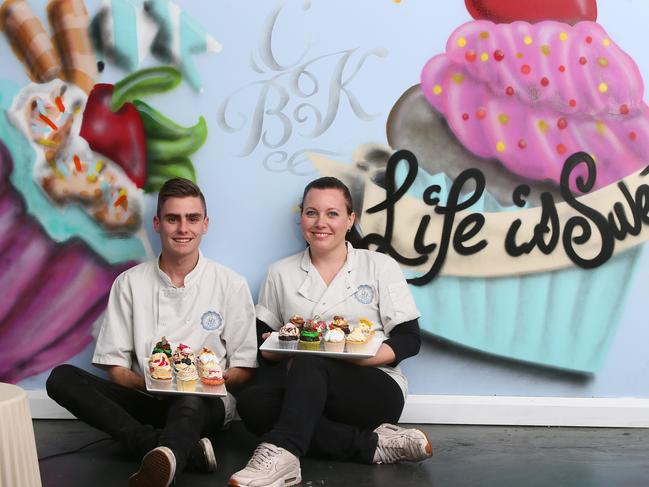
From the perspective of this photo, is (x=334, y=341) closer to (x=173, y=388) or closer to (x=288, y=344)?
(x=288, y=344)

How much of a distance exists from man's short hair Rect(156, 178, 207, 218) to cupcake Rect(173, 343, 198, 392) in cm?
58

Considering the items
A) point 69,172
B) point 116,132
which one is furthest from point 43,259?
point 116,132

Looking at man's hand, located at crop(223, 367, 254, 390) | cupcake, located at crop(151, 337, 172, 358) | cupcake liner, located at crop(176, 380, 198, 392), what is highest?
cupcake, located at crop(151, 337, 172, 358)

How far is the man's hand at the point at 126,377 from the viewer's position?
328 centimetres

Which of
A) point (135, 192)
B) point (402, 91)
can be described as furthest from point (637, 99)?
point (135, 192)

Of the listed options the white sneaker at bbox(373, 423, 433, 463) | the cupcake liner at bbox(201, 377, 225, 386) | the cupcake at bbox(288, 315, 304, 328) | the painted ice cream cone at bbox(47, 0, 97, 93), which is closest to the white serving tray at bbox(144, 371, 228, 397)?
the cupcake liner at bbox(201, 377, 225, 386)

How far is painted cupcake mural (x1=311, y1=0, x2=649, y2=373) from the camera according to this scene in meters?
3.58

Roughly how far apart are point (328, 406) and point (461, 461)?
0.52 metres

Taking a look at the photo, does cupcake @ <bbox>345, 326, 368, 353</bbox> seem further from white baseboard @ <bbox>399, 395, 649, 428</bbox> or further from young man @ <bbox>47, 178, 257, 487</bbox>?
white baseboard @ <bbox>399, 395, 649, 428</bbox>

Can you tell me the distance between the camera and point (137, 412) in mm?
3277

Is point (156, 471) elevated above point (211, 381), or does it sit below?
below

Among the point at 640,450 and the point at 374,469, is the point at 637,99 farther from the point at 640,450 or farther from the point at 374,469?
the point at 374,469

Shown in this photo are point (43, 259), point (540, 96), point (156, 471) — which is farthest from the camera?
point (43, 259)

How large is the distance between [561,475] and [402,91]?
161 centimetres
